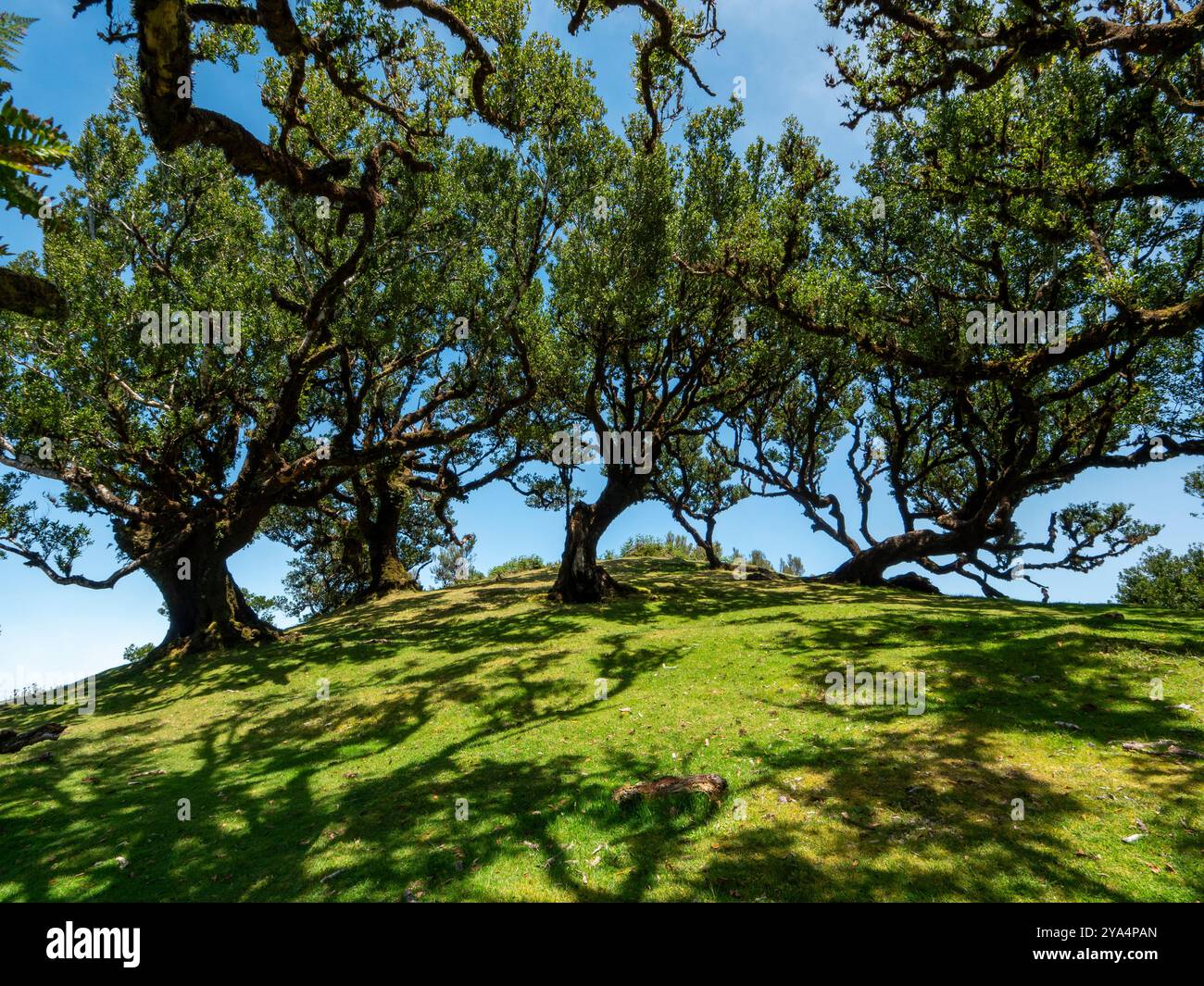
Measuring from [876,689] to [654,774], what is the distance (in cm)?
481

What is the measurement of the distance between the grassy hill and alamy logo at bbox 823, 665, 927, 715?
1.02 ft

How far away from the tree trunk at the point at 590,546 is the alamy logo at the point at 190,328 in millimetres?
13179

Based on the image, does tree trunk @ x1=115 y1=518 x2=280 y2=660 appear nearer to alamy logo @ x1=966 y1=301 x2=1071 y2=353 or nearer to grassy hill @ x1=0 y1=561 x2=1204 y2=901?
grassy hill @ x1=0 y1=561 x2=1204 y2=901

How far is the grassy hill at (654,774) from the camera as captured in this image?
5297 mm

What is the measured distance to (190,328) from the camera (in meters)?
16.6

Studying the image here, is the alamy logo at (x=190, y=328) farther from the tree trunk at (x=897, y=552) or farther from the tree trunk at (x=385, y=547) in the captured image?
the tree trunk at (x=897, y=552)

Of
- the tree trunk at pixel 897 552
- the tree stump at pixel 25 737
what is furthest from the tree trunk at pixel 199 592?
the tree trunk at pixel 897 552

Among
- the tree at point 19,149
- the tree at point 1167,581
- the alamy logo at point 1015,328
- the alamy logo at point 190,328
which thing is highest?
the alamy logo at point 190,328

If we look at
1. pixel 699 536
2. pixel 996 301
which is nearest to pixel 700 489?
pixel 699 536

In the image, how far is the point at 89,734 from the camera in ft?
40.7

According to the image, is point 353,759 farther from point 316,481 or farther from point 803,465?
point 803,465

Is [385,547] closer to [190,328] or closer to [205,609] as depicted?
[205,609]

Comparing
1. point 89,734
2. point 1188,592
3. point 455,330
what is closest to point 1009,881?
point 89,734

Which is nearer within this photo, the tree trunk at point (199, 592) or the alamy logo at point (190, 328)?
the alamy logo at point (190, 328)
